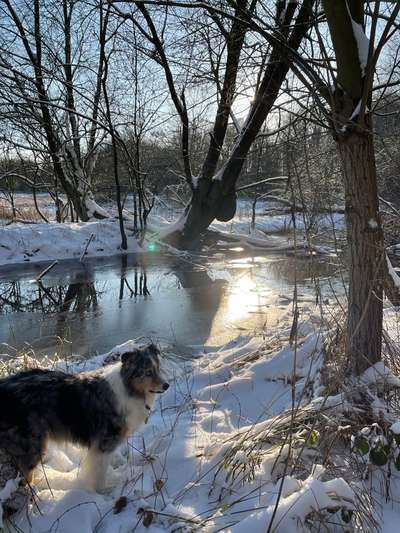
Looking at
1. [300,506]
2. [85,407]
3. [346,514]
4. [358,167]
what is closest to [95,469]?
[85,407]

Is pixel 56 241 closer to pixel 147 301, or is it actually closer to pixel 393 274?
pixel 147 301

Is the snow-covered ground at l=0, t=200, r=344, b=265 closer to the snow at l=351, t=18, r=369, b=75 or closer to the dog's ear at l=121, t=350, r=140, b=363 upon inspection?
the snow at l=351, t=18, r=369, b=75

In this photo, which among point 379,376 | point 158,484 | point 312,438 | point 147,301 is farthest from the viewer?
point 147,301

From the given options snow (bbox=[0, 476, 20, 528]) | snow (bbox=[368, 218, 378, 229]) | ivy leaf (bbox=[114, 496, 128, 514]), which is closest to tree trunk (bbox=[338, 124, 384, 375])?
snow (bbox=[368, 218, 378, 229])

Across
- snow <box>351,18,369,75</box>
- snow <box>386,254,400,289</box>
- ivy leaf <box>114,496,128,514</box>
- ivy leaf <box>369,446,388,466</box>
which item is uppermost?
snow <box>351,18,369,75</box>

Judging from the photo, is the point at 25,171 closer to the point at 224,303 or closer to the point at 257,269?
the point at 257,269

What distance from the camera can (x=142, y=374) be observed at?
11.4ft

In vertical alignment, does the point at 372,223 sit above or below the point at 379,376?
above

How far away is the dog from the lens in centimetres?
315

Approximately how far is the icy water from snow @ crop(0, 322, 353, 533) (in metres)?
1.90

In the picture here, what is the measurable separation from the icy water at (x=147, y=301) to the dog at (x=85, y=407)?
9.12 ft

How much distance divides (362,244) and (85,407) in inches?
100

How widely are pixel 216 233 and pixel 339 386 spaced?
1557cm

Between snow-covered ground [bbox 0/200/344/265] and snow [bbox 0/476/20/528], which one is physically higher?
snow-covered ground [bbox 0/200/344/265]
